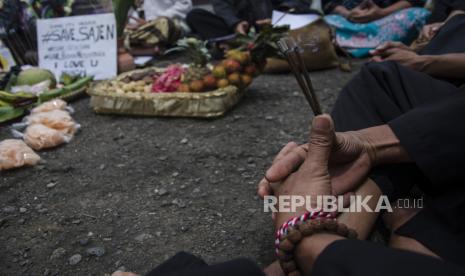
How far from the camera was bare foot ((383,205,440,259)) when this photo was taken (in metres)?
1.04

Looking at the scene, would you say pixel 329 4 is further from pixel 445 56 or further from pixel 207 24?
pixel 445 56

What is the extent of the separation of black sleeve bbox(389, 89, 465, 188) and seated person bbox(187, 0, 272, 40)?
3.36m

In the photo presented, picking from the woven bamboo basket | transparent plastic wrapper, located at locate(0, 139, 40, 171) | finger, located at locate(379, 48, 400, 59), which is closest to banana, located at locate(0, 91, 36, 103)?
the woven bamboo basket

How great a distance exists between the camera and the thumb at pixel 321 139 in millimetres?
987

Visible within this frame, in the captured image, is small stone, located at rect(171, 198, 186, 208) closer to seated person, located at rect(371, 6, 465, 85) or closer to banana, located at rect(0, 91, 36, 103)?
seated person, located at rect(371, 6, 465, 85)

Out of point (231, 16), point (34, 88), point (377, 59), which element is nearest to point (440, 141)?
point (377, 59)

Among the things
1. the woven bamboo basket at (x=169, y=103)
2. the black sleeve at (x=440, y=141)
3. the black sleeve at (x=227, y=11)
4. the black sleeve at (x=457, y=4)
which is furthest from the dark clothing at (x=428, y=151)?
the black sleeve at (x=227, y=11)

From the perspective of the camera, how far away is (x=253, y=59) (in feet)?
9.73

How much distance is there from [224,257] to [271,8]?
11.9 feet

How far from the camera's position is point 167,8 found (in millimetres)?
5273

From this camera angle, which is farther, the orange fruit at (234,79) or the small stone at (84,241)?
the orange fruit at (234,79)

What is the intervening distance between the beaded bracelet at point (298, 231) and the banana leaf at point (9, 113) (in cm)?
264

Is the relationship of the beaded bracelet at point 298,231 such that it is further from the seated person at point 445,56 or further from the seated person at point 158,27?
the seated person at point 158,27

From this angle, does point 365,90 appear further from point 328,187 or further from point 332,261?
point 332,261
